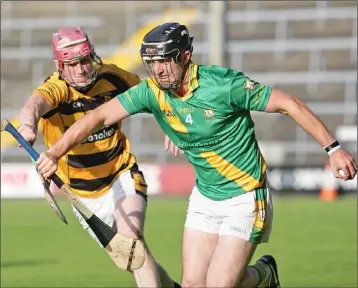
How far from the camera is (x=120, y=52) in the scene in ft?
66.3

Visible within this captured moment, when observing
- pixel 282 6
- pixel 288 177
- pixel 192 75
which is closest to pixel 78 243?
pixel 288 177

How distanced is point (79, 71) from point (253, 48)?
13.6 meters

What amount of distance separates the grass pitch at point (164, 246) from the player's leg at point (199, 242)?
9.26 ft

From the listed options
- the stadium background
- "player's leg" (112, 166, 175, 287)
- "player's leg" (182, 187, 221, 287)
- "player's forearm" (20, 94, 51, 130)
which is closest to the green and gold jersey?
"player's leg" (182, 187, 221, 287)

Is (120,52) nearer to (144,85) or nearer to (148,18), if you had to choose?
(148,18)

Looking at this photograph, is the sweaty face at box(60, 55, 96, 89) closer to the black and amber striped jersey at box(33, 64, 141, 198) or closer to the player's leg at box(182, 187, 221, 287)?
the black and amber striped jersey at box(33, 64, 141, 198)

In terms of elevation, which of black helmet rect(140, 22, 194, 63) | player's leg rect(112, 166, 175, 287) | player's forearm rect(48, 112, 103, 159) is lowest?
player's leg rect(112, 166, 175, 287)

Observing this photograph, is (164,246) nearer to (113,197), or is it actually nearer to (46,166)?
(113,197)

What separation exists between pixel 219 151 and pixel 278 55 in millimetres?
14617

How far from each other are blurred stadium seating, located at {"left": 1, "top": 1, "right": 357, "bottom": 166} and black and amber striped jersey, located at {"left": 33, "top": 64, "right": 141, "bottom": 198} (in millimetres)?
11287

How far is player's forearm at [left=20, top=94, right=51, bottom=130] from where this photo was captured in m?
6.27

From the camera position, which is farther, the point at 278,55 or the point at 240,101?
the point at 278,55

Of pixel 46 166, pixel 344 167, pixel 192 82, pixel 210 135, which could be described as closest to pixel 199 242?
pixel 210 135

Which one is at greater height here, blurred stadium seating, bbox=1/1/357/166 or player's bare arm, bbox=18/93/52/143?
player's bare arm, bbox=18/93/52/143
